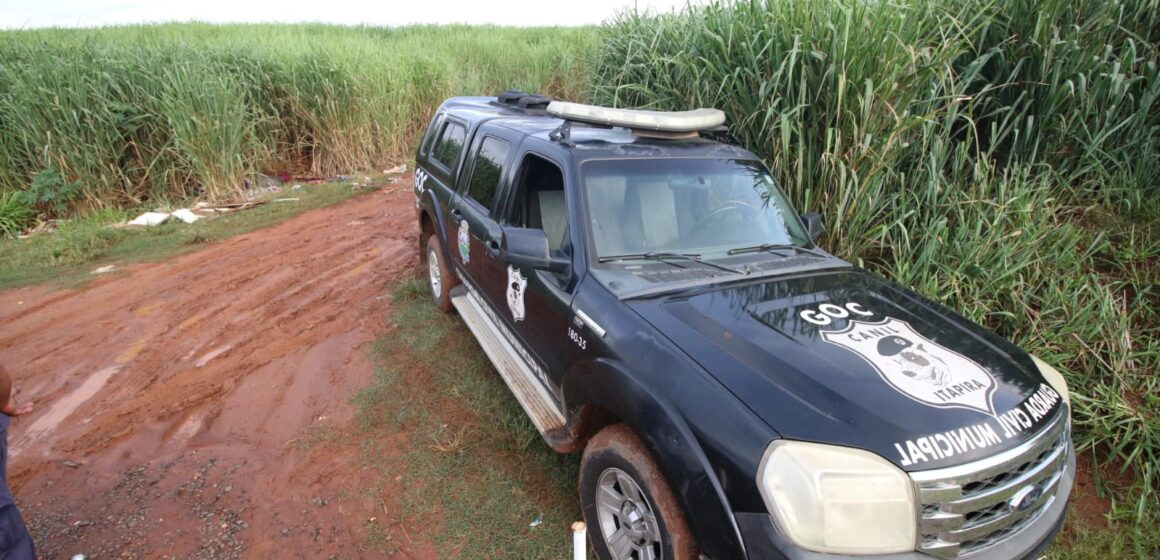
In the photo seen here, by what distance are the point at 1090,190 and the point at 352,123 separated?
1005 centimetres

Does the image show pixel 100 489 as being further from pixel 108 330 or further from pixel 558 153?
pixel 558 153

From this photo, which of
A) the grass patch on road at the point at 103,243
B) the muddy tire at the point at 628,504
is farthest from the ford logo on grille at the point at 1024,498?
the grass patch on road at the point at 103,243

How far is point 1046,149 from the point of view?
4.32 m

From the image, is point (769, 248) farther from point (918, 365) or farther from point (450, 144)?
point (450, 144)

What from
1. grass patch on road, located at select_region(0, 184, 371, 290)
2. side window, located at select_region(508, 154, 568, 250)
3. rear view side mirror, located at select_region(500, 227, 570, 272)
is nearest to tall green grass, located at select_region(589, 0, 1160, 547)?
side window, located at select_region(508, 154, 568, 250)

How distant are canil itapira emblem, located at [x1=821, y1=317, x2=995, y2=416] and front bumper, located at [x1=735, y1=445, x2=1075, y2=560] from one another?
16.6 inches

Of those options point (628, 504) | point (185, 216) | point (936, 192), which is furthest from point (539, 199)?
point (185, 216)

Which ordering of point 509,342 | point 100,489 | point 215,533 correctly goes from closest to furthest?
point 215,533 < point 100,489 < point 509,342

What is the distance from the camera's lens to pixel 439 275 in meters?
4.84

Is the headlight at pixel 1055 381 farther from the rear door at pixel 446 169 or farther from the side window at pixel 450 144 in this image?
the side window at pixel 450 144

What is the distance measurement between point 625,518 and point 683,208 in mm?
1486

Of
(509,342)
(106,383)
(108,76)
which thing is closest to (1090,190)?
(509,342)

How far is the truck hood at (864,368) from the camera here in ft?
5.65

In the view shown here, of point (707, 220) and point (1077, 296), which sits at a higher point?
point (707, 220)
